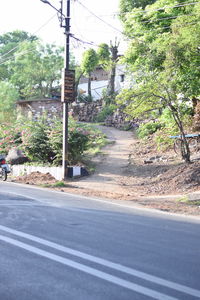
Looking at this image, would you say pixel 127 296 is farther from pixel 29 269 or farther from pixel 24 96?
pixel 24 96

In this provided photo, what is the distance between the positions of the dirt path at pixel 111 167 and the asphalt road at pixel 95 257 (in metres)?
7.88

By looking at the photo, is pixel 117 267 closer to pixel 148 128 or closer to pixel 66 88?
pixel 66 88

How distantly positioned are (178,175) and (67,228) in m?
9.83

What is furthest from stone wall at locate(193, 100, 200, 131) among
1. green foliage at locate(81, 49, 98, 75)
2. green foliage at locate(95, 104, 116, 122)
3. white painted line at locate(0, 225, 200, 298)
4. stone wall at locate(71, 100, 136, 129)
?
green foliage at locate(81, 49, 98, 75)

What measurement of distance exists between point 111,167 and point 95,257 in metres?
15.8

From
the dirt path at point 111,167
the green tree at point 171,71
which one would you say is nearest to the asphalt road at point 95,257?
the dirt path at point 111,167

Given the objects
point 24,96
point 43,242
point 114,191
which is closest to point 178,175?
point 114,191

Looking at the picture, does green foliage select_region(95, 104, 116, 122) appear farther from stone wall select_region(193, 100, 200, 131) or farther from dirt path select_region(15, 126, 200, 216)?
stone wall select_region(193, 100, 200, 131)

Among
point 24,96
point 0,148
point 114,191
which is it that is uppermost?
point 24,96

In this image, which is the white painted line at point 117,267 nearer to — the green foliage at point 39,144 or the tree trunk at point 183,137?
the tree trunk at point 183,137

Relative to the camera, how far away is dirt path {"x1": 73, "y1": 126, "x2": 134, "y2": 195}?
1777cm

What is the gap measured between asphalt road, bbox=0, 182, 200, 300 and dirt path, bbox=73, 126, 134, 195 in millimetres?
7879

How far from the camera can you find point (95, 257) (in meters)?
5.77

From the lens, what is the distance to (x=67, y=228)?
7832mm
